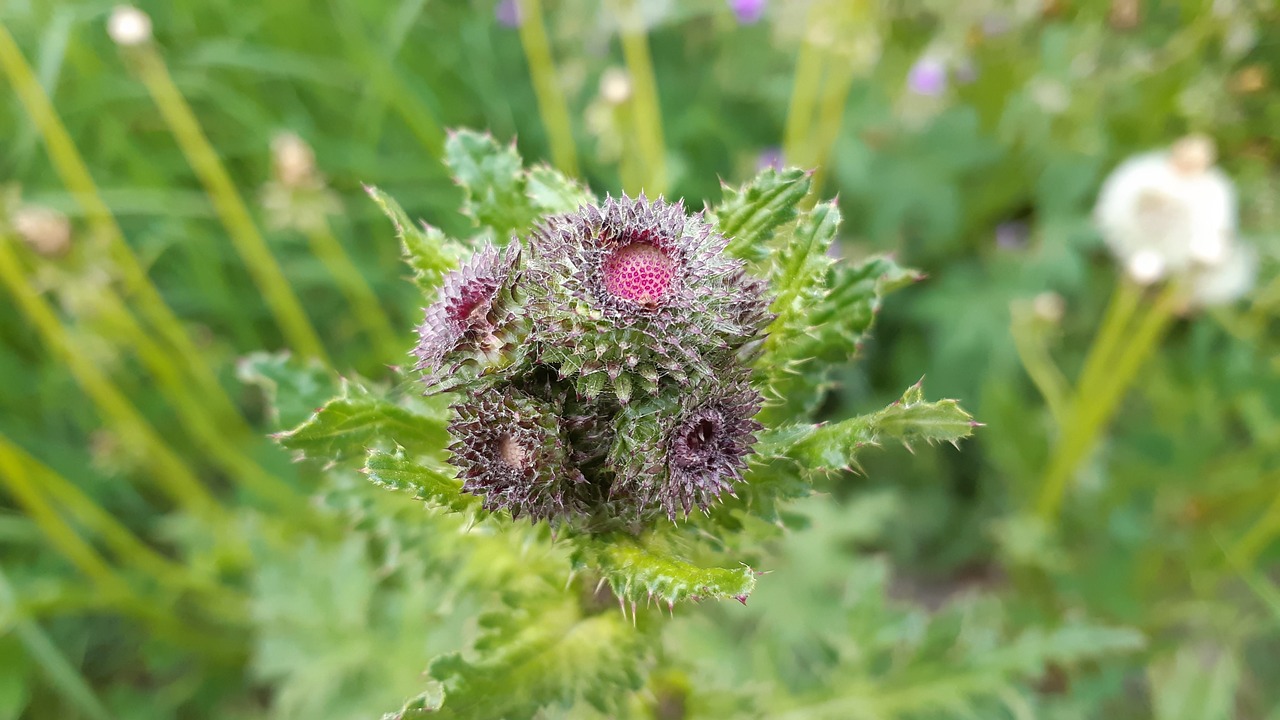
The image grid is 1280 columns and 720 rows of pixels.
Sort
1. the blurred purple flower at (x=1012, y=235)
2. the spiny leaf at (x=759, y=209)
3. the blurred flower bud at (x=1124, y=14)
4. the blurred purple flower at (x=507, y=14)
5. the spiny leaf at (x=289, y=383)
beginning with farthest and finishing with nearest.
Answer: the blurred purple flower at (x=507, y=14)
the blurred purple flower at (x=1012, y=235)
the blurred flower bud at (x=1124, y=14)
the spiny leaf at (x=289, y=383)
the spiny leaf at (x=759, y=209)

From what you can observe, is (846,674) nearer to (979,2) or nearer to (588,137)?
(588,137)

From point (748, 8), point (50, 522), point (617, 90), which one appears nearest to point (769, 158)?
point (748, 8)

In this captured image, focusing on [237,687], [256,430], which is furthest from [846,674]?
[256,430]

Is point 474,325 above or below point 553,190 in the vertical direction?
below

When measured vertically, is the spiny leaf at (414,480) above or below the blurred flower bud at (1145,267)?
below

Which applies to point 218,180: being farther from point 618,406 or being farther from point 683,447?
point 683,447

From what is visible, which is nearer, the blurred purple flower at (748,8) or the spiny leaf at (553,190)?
the spiny leaf at (553,190)

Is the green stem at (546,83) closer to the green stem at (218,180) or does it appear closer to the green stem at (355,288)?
the green stem at (355,288)

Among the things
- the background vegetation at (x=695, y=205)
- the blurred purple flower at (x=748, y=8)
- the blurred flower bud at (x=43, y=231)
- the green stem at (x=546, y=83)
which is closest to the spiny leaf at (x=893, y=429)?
the background vegetation at (x=695, y=205)
